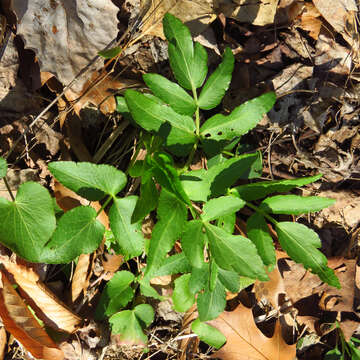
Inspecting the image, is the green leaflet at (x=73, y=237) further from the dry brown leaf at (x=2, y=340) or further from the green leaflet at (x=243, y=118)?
the dry brown leaf at (x=2, y=340)

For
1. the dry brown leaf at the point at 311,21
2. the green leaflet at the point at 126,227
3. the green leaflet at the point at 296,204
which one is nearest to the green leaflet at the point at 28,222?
the green leaflet at the point at 126,227

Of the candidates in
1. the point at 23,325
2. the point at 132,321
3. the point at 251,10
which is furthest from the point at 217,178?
the point at 23,325

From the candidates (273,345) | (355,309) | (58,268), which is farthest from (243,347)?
(58,268)

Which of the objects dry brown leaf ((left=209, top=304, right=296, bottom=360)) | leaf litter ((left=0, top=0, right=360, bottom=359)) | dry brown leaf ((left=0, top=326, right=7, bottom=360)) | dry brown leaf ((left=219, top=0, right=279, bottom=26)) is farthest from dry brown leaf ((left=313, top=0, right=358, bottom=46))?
dry brown leaf ((left=0, top=326, right=7, bottom=360))

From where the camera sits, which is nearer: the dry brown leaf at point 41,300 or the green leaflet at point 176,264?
the green leaflet at point 176,264

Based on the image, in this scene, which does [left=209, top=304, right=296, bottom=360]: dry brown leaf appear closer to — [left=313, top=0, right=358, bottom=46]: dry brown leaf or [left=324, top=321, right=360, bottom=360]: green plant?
[left=324, top=321, right=360, bottom=360]: green plant

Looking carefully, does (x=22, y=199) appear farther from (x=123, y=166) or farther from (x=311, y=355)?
(x=311, y=355)

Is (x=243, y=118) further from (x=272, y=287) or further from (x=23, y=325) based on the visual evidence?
(x=23, y=325)
